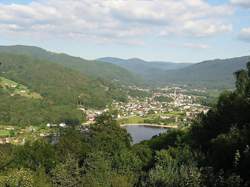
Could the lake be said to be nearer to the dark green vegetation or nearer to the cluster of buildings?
the cluster of buildings

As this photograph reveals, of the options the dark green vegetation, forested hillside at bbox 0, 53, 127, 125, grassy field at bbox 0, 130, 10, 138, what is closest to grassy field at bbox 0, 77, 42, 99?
forested hillside at bbox 0, 53, 127, 125

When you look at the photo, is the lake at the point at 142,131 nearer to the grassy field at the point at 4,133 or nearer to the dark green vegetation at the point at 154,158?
the grassy field at the point at 4,133

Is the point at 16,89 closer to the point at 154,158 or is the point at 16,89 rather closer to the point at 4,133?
the point at 4,133

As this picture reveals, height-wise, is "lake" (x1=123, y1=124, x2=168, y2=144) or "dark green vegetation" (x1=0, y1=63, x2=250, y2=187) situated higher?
"dark green vegetation" (x1=0, y1=63, x2=250, y2=187)

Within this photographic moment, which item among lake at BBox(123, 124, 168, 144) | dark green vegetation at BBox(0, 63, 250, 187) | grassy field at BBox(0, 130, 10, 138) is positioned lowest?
grassy field at BBox(0, 130, 10, 138)

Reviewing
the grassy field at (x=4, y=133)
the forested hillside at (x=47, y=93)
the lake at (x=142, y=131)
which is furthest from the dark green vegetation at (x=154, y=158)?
the forested hillside at (x=47, y=93)

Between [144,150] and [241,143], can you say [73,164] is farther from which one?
[241,143]

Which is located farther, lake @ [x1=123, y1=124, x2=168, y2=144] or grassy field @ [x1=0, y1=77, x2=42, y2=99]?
grassy field @ [x1=0, y1=77, x2=42, y2=99]
